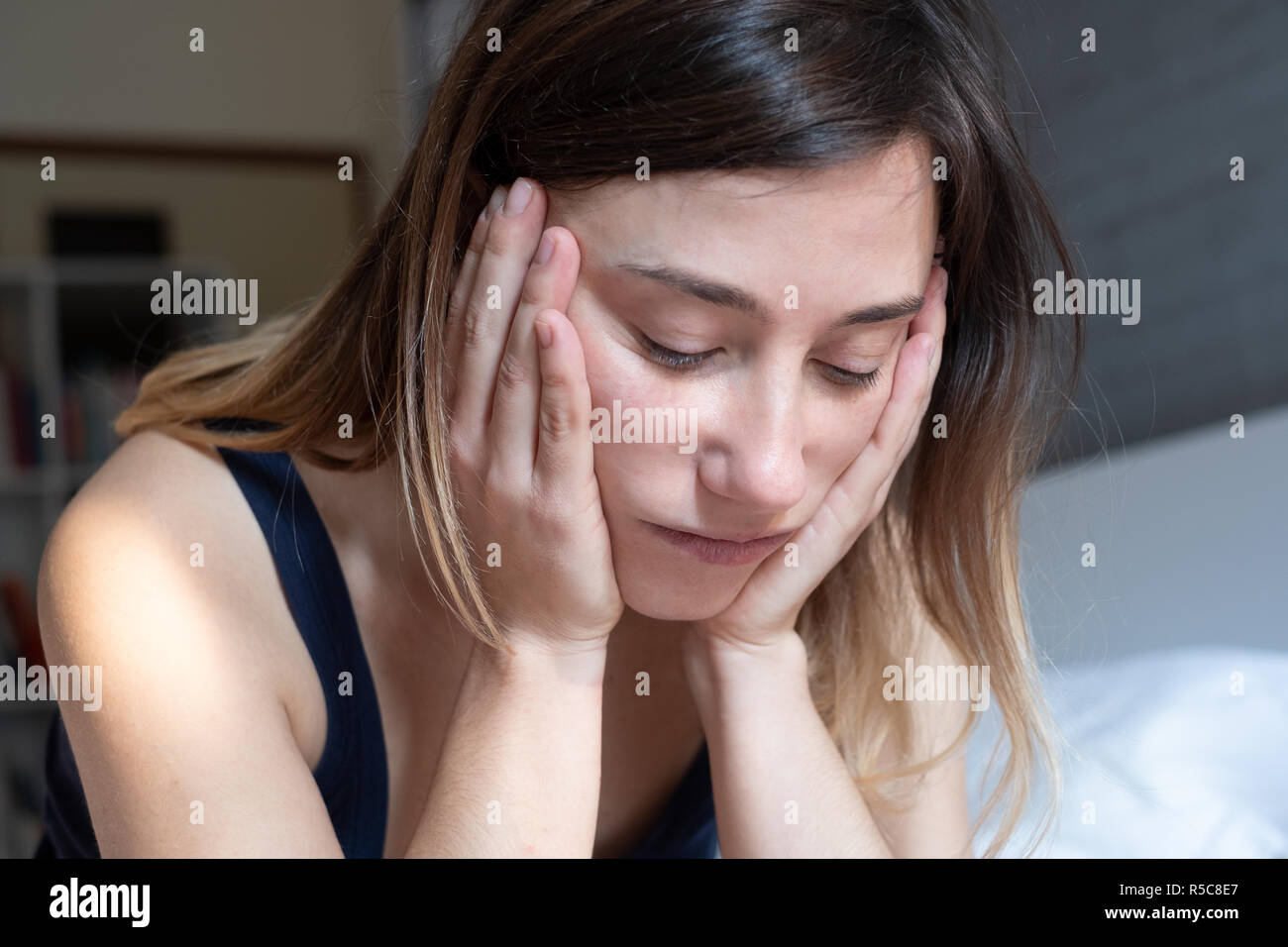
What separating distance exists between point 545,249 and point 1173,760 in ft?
2.99

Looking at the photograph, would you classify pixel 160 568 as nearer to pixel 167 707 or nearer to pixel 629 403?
pixel 167 707

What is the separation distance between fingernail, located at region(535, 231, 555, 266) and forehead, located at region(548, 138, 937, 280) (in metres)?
0.02

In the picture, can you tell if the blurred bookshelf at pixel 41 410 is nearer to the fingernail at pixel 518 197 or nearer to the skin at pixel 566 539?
the skin at pixel 566 539

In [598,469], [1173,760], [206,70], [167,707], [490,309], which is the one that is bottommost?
[1173,760]

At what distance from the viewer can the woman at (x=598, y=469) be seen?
69cm

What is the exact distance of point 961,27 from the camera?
81 cm

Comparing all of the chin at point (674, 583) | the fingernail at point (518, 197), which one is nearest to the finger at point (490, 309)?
the fingernail at point (518, 197)

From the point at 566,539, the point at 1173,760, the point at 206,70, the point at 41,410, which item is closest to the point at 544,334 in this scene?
the point at 566,539

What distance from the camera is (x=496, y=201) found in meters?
0.77

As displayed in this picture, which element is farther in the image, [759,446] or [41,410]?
[41,410]

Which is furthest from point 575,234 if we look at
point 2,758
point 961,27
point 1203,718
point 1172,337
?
point 2,758

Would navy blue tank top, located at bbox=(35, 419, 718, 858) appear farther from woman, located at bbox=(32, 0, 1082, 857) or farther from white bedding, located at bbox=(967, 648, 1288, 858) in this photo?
white bedding, located at bbox=(967, 648, 1288, 858)

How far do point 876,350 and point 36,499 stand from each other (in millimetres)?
3156

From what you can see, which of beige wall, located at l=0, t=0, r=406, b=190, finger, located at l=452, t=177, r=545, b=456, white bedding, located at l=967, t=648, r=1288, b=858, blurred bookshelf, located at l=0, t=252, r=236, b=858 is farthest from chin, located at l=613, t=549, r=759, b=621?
beige wall, located at l=0, t=0, r=406, b=190
